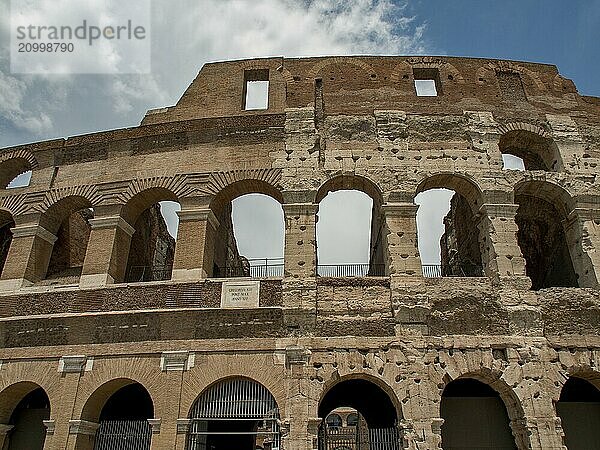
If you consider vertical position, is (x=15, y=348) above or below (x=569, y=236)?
below

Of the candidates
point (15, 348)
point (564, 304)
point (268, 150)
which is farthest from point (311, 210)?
point (15, 348)

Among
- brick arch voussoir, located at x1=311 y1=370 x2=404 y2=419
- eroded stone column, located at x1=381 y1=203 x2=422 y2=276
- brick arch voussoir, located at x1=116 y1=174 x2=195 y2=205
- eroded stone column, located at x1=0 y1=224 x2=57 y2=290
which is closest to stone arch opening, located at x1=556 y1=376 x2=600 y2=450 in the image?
brick arch voussoir, located at x1=311 y1=370 x2=404 y2=419

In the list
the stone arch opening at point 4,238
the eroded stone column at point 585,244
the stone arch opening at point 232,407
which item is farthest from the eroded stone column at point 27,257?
the eroded stone column at point 585,244

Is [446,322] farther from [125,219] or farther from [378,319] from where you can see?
[125,219]

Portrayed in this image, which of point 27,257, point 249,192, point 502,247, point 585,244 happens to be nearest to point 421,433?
point 502,247

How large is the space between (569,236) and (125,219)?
9787mm

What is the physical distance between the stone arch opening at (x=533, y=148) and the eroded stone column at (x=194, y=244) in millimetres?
7001

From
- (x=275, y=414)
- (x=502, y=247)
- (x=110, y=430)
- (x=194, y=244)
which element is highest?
(x=194, y=244)

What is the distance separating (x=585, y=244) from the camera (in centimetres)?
1048

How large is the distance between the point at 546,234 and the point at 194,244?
8.83 m

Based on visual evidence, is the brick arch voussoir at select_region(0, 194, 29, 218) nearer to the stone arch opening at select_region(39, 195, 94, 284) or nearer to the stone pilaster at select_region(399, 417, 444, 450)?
the stone arch opening at select_region(39, 195, 94, 284)

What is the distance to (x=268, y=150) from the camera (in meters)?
11.3

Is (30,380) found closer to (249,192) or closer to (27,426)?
(27,426)

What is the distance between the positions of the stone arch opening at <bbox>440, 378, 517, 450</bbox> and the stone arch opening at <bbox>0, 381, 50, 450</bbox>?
8.36m
